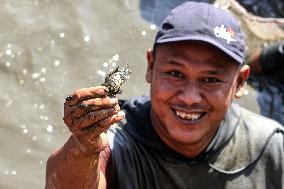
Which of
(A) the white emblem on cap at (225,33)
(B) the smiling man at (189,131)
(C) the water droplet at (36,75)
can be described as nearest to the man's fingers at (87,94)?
(B) the smiling man at (189,131)

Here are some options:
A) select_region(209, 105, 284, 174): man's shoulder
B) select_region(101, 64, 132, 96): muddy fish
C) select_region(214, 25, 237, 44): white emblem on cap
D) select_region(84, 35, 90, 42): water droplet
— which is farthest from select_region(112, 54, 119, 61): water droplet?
select_region(101, 64, 132, 96): muddy fish

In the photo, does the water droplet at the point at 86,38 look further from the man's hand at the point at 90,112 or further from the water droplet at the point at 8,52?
the man's hand at the point at 90,112

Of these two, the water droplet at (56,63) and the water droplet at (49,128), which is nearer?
the water droplet at (49,128)

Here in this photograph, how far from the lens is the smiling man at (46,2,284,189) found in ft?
7.90

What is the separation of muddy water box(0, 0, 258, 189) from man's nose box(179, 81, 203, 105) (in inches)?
52.0

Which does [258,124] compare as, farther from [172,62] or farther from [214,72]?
[172,62]

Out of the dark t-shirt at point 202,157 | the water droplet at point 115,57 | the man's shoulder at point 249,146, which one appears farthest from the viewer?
the water droplet at point 115,57

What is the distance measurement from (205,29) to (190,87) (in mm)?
243

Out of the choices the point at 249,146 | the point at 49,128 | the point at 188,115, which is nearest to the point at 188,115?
the point at 188,115

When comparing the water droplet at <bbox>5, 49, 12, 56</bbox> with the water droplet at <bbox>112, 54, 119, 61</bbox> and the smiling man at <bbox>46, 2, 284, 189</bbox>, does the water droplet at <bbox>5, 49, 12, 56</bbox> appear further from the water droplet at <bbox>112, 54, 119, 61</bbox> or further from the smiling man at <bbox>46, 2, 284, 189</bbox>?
the smiling man at <bbox>46, 2, 284, 189</bbox>

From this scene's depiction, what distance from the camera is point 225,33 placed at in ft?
8.09

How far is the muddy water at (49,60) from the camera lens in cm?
357

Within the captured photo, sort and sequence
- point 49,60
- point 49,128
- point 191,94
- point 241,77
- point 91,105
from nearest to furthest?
point 91,105
point 191,94
point 241,77
point 49,128
point 49,60

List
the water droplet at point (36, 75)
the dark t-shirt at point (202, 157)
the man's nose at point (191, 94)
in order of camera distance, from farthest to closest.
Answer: the water droplet at point (36, 75) → the dark t-shirt at point (202, 157) → the man's nose at point (191, 94)
